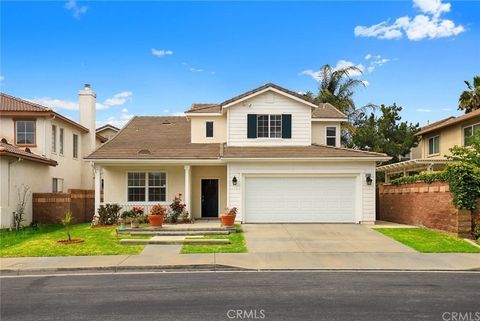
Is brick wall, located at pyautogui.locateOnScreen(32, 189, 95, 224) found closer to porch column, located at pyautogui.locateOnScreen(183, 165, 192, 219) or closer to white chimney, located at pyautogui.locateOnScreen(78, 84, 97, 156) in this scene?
porch column, located at pyautogui.locateOnScreen(183, 165, 192, 219)

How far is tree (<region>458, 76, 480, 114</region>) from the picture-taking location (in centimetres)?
3247

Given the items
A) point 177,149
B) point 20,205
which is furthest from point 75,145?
point 177,149

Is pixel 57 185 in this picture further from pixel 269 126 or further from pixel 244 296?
pixel 244 296

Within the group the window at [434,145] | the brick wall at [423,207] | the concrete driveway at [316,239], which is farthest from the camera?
the window at [434,145]

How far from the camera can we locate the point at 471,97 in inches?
1299

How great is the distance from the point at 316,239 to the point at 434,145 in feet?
61.4

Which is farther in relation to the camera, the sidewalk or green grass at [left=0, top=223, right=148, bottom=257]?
green grass at [left=0, top=223, right=148, bottom=257]

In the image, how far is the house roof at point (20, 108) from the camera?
23188 mm

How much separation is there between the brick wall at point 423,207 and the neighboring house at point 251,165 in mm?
1706

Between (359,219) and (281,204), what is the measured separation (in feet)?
11.5

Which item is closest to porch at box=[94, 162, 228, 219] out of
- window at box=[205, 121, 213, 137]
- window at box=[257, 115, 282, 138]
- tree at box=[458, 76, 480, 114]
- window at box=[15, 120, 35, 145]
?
window at box=[205, 121, 213, 137]

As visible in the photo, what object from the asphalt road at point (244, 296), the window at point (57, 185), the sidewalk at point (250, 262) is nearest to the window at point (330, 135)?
the sidewalk at point (250, 262)

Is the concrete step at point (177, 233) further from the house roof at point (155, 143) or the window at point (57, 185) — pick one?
the window at point (57, 185)

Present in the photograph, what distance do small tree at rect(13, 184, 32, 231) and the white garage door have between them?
9896mm
